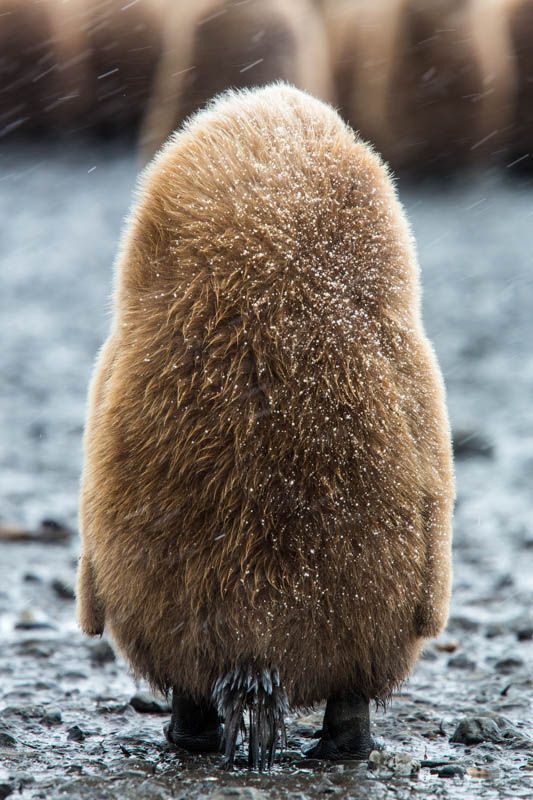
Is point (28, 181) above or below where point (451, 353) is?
above

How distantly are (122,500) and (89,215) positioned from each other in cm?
930

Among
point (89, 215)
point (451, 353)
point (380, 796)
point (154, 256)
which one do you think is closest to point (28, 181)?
point (89, 215)

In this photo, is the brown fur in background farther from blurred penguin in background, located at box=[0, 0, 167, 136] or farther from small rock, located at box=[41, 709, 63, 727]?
small rock, located at box=[41, 709, 63, 727]

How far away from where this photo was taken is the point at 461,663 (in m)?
3.43

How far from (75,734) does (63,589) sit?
1658 millimetres

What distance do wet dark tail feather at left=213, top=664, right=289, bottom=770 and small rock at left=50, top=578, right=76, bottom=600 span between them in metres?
2.14

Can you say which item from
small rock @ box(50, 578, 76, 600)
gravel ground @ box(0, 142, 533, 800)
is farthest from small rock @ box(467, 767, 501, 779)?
small rock @ box(50, 578, 76, 600)

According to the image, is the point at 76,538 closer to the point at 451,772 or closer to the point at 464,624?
the point at 464,624

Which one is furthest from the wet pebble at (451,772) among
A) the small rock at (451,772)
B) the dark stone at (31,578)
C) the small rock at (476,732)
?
the dark stone at (31,578)

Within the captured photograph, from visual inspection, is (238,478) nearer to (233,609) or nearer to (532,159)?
(233,609)

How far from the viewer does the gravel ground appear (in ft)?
7.13

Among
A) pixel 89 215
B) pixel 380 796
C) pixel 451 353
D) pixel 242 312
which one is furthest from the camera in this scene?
pixel 89 215

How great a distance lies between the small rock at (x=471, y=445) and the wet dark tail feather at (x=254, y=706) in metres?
4.67

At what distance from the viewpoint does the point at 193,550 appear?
207 centimetres
